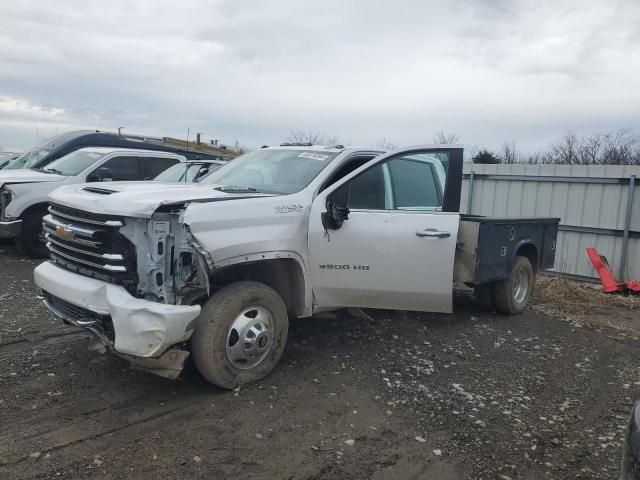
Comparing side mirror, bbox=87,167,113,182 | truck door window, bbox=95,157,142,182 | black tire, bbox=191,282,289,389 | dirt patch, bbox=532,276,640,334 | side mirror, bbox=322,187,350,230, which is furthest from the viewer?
truck door window, bbox=95,157,142,182

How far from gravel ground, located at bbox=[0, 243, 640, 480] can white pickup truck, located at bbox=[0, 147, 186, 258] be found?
3.34 meters

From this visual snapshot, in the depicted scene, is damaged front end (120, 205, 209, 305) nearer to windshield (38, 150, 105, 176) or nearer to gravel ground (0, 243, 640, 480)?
gravel ground (0, 243, 640, 480)

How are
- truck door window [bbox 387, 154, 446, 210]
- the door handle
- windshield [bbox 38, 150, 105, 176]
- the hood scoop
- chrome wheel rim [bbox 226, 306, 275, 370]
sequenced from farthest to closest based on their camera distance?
windshield [bbox 38, 150, 105, 176] < truck door window [bbox 387, 154, 446, 210] < the door handle < the hood scoop < chrome wheel rim [bbox 226, 306, 275, 370]

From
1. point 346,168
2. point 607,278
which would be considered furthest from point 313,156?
point 607,278

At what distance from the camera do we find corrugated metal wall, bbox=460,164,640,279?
10.4 meters

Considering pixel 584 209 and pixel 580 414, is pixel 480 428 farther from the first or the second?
pixel 584 209

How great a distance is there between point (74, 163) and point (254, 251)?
746cm

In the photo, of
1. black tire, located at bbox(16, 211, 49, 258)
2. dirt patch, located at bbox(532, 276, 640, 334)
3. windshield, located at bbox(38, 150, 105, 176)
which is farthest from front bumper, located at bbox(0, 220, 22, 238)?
dirt patch, located at bbox(532, 276, 640, 334)

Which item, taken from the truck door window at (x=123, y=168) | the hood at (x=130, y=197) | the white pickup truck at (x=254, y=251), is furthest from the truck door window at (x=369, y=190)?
the truck door window at (x=123, y=168)

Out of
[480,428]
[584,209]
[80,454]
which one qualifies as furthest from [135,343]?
[584,209]

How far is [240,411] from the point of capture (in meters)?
4.04

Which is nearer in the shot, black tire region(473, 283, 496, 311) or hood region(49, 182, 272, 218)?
hood region(49, 182, 272, 218)

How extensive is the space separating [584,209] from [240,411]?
30.7 ft

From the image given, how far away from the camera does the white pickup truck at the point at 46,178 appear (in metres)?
8.81
